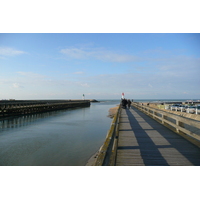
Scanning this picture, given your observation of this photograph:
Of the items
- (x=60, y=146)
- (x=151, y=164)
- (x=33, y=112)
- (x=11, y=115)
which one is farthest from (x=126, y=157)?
(x=33, y=112)

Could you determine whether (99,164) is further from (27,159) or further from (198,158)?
(27,159)

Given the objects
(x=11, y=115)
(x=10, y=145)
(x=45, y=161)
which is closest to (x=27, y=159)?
(x=45, y=161)

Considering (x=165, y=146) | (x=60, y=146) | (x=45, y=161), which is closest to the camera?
(x=165, y=146)

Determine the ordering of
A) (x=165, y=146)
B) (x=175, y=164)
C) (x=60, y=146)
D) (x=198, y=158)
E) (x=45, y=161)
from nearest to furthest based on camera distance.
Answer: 1. (x=175, y=164)
2. (x=198, y=158)
3. (x=165, y=146)
4. (x=45, y=161)
5. (x=60, y=146)

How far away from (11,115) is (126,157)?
23553 mm

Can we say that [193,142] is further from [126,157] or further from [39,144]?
[39,144]

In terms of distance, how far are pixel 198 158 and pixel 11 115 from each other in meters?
24.8

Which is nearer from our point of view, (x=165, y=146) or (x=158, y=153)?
(x=158, y=153)

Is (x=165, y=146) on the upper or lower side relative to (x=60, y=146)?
upper

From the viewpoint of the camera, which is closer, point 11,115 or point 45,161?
point 45,161

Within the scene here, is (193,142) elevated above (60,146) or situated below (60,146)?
above

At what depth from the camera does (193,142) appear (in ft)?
19.7

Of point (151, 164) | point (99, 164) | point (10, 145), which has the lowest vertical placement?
point (10, 145)

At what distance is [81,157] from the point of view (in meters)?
8.12
